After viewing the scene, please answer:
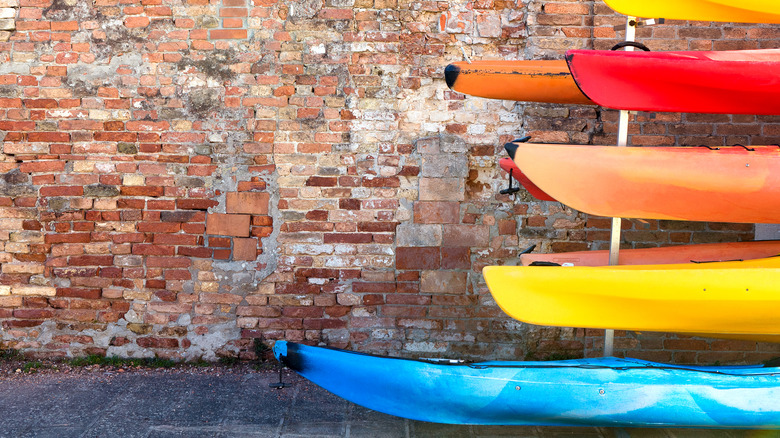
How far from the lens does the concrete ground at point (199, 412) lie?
2.23 meters

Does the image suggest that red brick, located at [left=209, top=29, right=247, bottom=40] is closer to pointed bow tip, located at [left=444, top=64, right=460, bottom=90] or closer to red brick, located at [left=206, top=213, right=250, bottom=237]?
red brick, located at [left=206, top=213, right=250, bottom=237]

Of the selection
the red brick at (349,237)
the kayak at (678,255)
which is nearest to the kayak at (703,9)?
the kayak at (678,255)

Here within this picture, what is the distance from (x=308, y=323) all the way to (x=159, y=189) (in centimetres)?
113

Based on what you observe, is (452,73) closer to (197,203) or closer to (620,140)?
(620,140)

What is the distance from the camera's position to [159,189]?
280 centimetres

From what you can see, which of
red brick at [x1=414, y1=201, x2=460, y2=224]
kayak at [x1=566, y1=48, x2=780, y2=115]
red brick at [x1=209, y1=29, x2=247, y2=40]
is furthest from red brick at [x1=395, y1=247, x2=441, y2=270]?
red brick at [x1=209, y1=29, x2=247, y2=40]

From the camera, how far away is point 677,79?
6.29 ft

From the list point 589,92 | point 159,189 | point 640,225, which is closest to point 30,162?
point 159,189

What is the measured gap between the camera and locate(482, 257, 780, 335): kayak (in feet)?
6.12

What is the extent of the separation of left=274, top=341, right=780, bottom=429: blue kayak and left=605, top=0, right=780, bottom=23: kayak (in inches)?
55.9

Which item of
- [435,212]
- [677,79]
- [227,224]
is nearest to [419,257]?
[435,212]

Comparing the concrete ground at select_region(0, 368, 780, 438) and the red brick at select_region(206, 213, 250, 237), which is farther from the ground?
the red brick at select_region(206, 213, 250, 237)

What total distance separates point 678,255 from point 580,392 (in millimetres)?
829

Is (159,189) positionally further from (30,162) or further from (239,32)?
(239,32)
